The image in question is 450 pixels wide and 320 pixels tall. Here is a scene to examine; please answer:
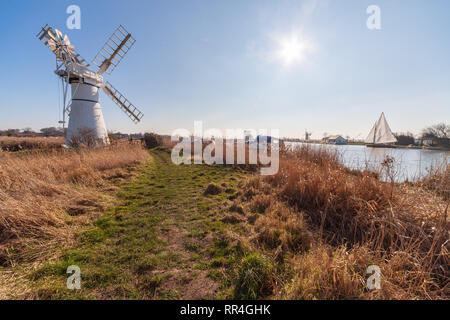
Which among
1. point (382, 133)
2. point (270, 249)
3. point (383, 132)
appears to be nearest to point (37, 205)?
point (270, 249)

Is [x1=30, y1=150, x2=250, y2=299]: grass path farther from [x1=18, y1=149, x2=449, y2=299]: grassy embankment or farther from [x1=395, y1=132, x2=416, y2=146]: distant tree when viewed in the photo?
[x1=395, y1=132, x2=416, y2=146]: distant tree

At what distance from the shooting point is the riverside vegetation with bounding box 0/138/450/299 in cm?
215

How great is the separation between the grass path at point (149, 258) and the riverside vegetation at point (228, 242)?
0.02 m

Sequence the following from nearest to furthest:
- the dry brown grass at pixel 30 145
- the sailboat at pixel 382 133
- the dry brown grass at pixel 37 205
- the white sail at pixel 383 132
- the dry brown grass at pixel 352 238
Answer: the dry brown grass at pixel 352 238 → the dry brown grass at pixel 37 205 → the dry brown grass at pixel 30 145 → the sailboat at pixel 382 133 → the white sail at pixel 383 132

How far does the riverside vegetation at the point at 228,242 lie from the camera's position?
2.15 metres

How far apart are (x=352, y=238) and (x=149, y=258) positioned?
421 centimetres

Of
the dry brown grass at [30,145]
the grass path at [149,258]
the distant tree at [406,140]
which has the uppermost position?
the distant tree at [406,140]

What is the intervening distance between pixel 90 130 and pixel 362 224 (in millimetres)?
19755

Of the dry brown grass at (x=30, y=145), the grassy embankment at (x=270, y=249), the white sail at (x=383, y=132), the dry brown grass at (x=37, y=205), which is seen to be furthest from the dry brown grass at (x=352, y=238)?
the white sail at (x=383, y=132)

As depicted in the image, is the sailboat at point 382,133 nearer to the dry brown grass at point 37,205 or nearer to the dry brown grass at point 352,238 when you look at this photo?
the dry brown grass at point 352,238

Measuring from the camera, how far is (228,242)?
Result: 10.8ft

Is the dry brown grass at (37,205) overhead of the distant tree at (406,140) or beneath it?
beneath

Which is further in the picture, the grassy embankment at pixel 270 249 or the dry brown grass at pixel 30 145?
the dry brown grass at pixel 30 145
